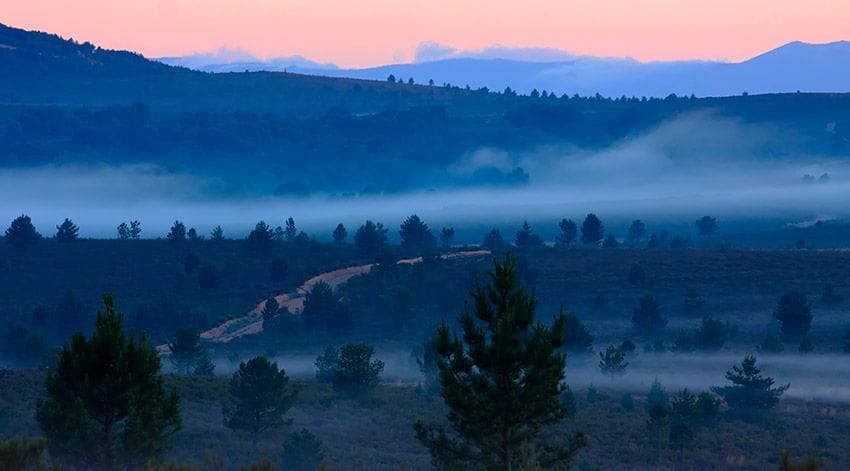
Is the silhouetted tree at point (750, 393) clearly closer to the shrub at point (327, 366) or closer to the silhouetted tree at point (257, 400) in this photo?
the shrub at point (327, 366)

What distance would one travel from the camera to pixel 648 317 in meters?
79.2

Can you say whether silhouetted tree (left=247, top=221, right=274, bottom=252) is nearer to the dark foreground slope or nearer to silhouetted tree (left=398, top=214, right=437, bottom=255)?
silhouetted tree (left=398, top=214, right=437, bottom=255)

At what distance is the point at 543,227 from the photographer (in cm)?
17100

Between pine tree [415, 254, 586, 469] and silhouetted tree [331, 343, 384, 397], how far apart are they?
96.2 ft

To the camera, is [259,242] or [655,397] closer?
[655,397]

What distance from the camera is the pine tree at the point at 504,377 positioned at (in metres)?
25.2

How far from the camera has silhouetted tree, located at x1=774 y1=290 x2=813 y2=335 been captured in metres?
73.0

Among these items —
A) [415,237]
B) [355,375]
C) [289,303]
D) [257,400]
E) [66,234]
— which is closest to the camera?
[257,400]

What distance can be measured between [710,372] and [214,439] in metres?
30.4

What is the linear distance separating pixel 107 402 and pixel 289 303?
6320cm

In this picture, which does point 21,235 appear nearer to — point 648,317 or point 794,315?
point 648,317

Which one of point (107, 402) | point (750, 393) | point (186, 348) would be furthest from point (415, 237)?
point (107, 402)

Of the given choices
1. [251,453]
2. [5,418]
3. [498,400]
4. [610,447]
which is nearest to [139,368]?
[498,400]

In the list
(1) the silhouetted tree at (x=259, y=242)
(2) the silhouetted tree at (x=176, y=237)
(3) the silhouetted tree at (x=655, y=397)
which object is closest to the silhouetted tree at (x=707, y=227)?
(1) the silhouetted tree at (x=259, y=242)
